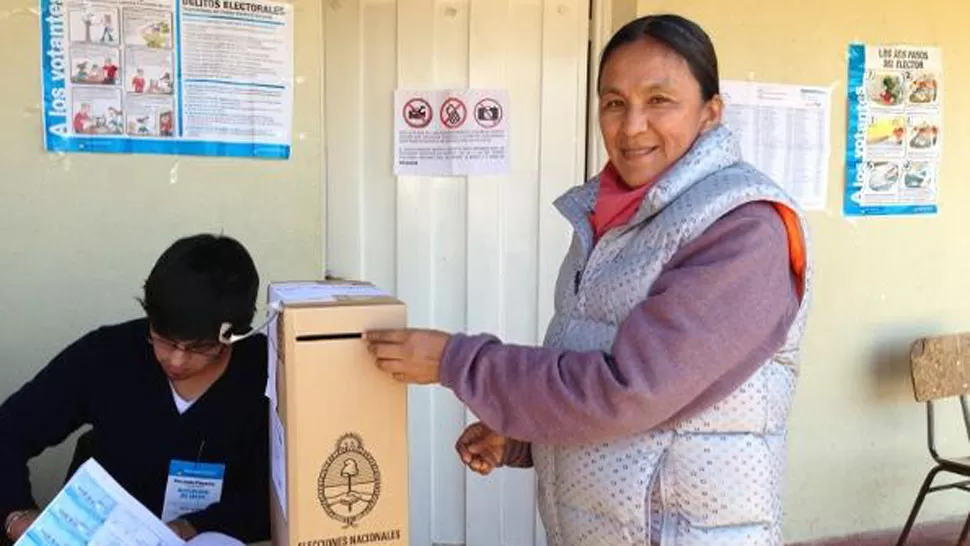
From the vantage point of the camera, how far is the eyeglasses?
5.41ft

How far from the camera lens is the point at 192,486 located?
174cm

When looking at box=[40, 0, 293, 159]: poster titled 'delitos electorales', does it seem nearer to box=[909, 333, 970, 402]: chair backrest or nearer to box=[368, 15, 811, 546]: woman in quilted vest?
box=[368, 15, 811, 546]: woman in quilted vest

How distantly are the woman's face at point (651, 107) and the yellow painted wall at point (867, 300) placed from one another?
2.14 metres

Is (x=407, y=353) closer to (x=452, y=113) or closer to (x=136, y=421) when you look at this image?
(x=136, y=421)

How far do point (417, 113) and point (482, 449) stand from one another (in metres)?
1.69

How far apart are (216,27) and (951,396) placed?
10.7 ft

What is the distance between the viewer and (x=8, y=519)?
5.45ft

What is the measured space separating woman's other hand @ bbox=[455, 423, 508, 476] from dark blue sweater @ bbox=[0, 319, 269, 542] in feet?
1.34

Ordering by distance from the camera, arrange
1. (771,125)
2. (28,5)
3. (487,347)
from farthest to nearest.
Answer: (771,125)
(28,5)
(487,347)

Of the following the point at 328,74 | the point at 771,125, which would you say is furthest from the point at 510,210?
the point at 771,125

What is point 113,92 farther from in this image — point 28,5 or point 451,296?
point 451,296

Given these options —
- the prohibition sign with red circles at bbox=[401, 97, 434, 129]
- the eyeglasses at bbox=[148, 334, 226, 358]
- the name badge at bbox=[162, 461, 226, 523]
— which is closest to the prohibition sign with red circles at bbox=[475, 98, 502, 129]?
the prohibition sign with red circles at bbox=[401, 97, 434, 129]

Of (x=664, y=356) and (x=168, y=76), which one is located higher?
(x=168, y=76)

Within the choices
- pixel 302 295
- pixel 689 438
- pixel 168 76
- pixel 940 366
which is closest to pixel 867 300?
pixel 940 366
